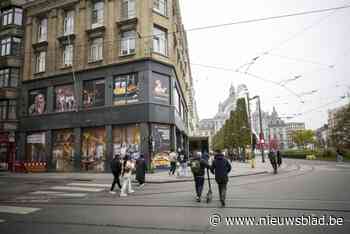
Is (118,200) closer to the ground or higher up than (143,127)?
closer to the ground

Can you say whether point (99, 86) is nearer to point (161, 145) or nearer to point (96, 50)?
point (96, 50)

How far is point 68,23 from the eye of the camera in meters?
26.7

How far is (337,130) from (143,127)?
32516 millimetres

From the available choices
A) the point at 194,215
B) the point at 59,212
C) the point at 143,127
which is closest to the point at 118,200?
the point at 59,212

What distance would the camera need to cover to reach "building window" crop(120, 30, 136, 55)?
2291cm

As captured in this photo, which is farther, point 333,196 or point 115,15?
point 115,15

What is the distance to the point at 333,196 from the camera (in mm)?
9172

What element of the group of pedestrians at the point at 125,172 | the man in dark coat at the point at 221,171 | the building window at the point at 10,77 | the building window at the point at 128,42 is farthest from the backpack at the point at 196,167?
the building window at the point at 10,77

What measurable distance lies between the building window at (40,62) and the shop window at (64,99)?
3.65 m

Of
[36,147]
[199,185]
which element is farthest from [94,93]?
[199,185]

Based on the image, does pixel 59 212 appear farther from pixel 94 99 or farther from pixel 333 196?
pixel 94 99

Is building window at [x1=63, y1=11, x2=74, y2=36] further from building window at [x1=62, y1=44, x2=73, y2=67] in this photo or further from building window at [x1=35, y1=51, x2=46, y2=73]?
building window at [x1=35, y1=51, x2=46, y2=73]

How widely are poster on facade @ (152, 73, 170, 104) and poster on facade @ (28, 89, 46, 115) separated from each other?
12.6 m

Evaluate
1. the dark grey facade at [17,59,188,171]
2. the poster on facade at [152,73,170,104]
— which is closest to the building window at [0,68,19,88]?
the dark grey facade at [17,59,188,171]
